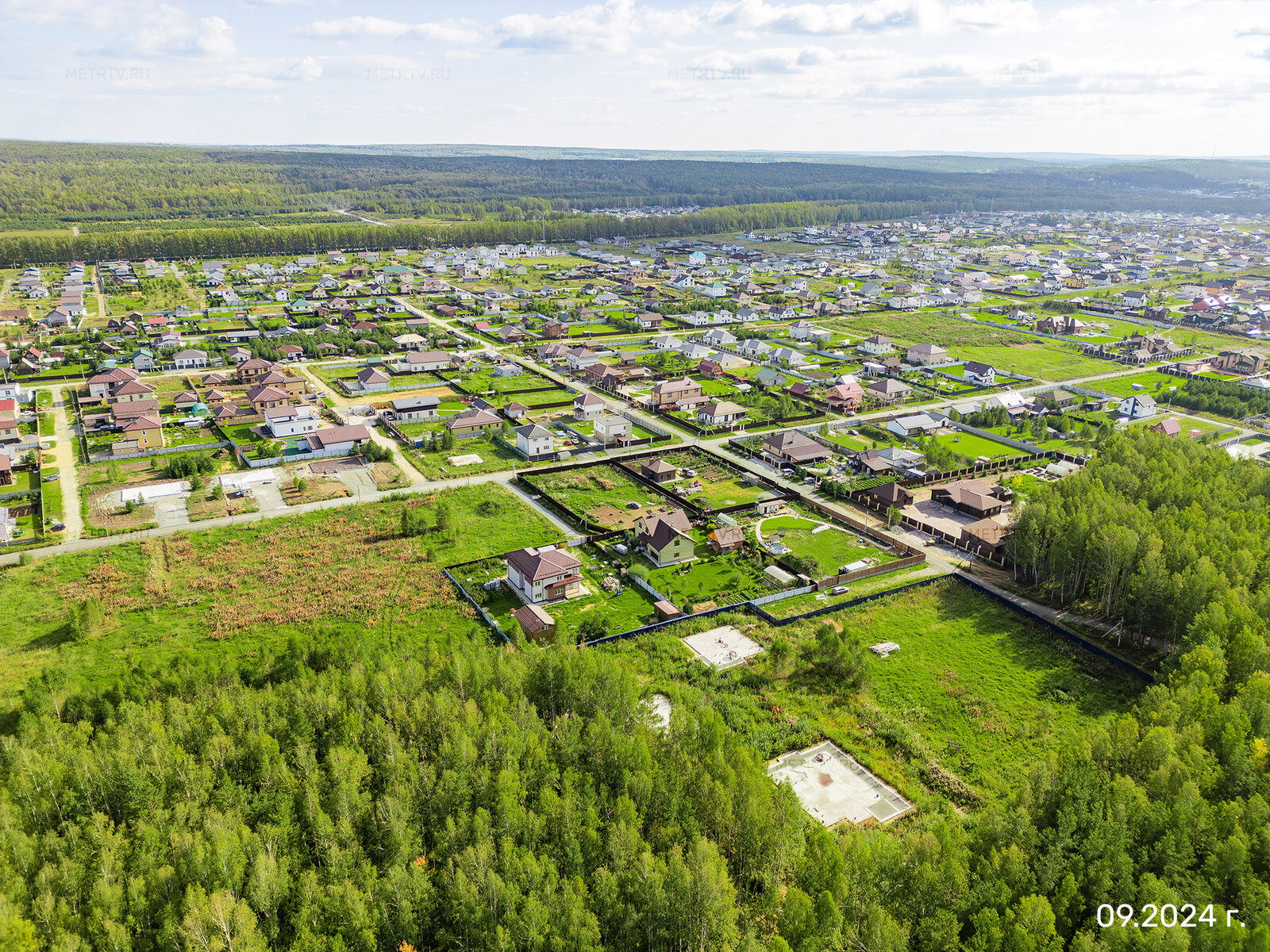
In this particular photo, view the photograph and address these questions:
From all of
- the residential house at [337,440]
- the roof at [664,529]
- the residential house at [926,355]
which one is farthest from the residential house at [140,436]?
the residential house at [926,355]

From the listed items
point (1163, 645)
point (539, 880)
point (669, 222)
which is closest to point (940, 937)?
point (539, 880)

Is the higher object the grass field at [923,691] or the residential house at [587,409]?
the residential house at [587,409]

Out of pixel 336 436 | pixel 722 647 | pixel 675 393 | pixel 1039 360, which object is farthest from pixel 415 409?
pixel 1039 360

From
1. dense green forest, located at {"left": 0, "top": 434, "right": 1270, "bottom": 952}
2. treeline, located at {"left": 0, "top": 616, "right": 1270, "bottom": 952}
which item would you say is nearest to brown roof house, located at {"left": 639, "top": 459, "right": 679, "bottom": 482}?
dense green forest, located at {"left": 0, "top": 434, "right": 1270, "bottom": 952}

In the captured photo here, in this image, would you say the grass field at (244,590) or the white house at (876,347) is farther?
the white house at (876,347)

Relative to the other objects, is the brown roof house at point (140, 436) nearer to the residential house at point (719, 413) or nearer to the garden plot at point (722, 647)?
the residential house at point (719, 413)

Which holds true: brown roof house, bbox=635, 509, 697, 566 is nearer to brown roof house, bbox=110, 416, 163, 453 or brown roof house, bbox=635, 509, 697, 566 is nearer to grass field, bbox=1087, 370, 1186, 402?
brown roof house, bbox=110, 416, 163, 453

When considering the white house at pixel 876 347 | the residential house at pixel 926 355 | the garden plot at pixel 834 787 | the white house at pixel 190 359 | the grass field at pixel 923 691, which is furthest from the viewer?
the white house at pixel 876 347

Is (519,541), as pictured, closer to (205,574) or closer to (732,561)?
(732,561)

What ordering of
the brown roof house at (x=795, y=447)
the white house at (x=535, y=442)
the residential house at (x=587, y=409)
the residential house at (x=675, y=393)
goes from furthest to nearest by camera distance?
the residential house at (x=675, y=393) → the residential house at (x=587, y=409) → the white house at (x=535, y=442) → the brown roof house at (x=795, y=447)
